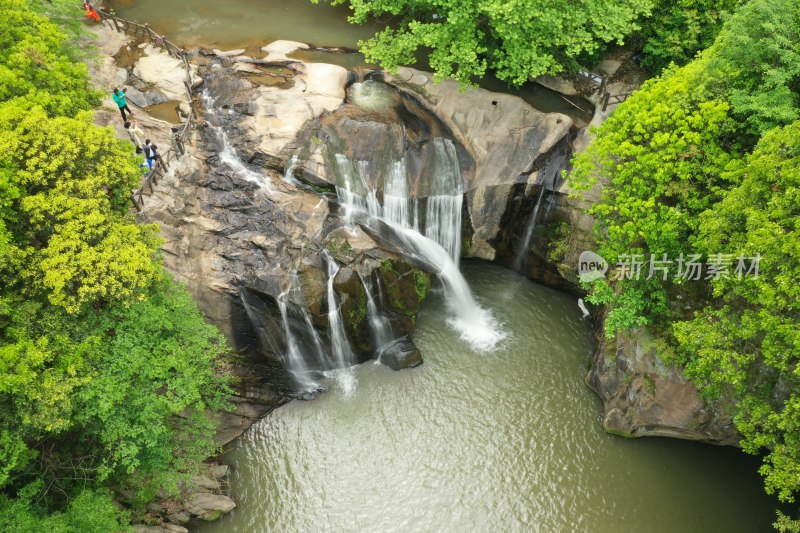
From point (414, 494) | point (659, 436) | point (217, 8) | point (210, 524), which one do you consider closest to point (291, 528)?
point (210, 524)

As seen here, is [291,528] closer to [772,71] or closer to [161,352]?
[161,352]

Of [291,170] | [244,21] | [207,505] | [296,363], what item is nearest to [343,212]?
[291,170]

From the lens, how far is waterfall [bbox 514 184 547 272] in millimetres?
23241

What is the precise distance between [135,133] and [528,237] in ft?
59.5

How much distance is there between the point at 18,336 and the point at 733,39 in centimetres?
2211

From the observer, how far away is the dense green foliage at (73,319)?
12.8 metres

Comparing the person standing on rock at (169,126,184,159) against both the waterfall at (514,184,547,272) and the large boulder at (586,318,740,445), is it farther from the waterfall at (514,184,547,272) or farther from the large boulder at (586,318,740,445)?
the large boulder at (586,318,740,445)

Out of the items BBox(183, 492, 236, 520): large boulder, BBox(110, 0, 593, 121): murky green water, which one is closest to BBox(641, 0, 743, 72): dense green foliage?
BBox(110, 0, 593, 121): murky green water

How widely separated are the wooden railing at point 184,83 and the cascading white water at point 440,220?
699 centimetres

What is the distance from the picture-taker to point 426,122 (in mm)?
24016

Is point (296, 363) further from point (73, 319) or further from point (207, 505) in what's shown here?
point (73, 319)

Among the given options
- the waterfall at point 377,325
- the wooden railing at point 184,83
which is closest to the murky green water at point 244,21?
the wooden railing at point 184,83

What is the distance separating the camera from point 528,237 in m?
24.2

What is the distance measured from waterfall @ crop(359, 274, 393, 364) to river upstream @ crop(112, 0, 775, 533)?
3.03ft
